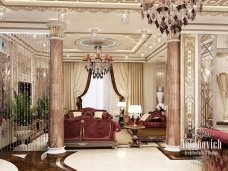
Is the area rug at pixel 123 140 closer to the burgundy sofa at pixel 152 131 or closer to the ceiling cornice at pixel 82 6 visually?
the burgundy sofa at pixel 152 131

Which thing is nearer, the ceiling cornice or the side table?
the ceiling cornice

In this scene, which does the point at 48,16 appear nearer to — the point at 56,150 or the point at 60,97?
the point at 60,97

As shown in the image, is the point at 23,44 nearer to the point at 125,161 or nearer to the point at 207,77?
the point at 125,161

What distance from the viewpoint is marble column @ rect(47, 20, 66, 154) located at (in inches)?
272

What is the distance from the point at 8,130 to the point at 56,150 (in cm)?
209

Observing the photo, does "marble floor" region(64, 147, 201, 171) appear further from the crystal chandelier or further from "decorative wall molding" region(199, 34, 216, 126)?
the crystal chandelier

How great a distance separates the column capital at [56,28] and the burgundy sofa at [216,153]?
440cm

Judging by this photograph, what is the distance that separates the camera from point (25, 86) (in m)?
9.82

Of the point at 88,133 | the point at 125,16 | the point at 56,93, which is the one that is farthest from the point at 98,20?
the point at 88,133

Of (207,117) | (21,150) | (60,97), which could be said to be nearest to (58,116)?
(60,97)

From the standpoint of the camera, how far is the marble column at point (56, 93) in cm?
690

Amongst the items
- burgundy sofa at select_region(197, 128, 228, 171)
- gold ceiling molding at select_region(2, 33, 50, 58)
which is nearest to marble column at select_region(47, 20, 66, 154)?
gold ceiling molding at select_region(2, 33, 50, 58)

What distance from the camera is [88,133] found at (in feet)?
25.6

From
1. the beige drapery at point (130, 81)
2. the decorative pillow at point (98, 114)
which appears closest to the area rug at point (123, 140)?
the decorative pillow at point (98, 114)
